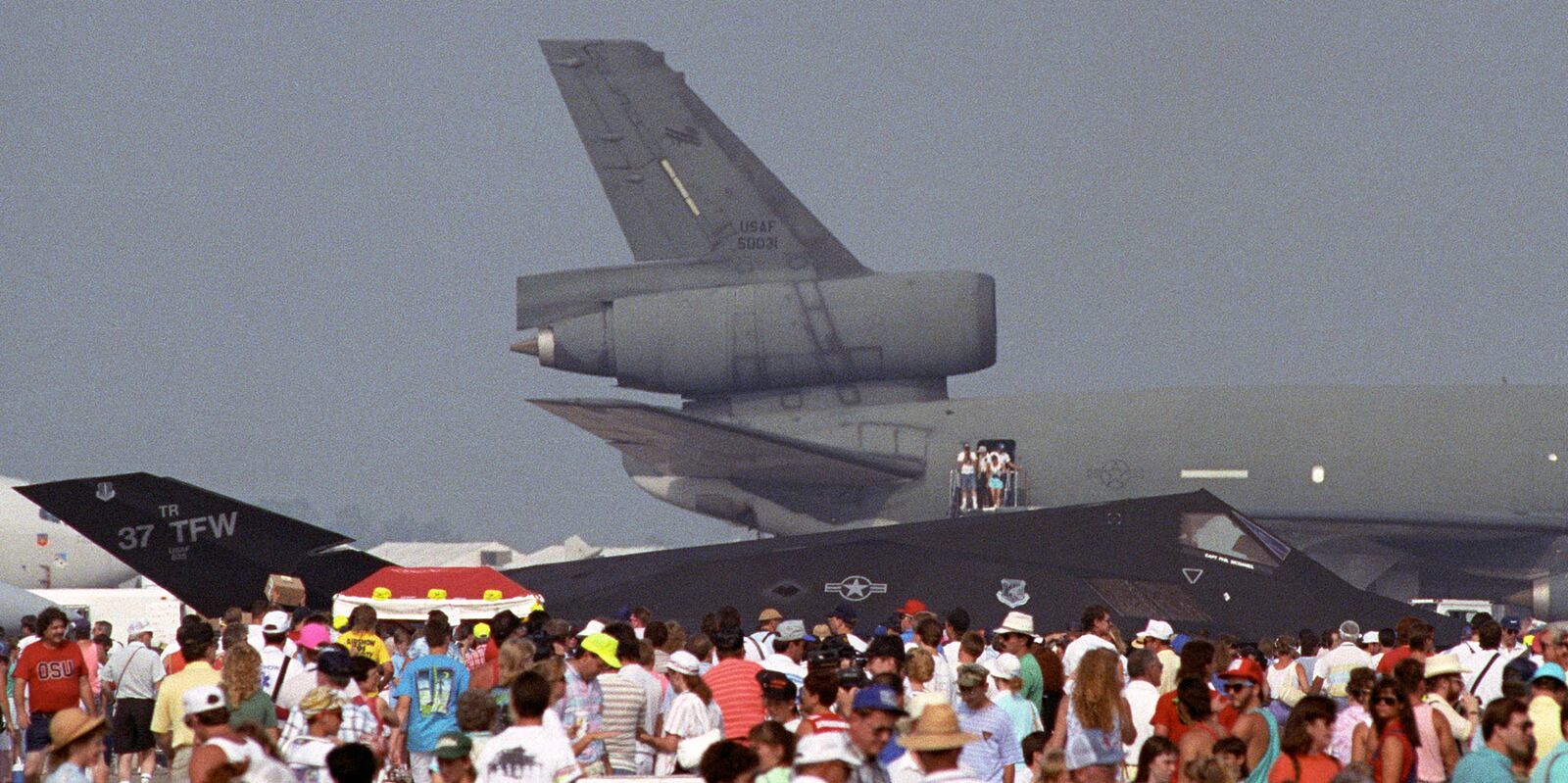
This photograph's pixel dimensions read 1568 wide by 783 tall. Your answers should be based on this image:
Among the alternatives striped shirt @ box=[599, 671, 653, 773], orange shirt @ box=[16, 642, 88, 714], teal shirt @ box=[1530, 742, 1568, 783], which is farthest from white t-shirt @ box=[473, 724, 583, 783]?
orange shirt @ box=[16, 642, 88, 714]

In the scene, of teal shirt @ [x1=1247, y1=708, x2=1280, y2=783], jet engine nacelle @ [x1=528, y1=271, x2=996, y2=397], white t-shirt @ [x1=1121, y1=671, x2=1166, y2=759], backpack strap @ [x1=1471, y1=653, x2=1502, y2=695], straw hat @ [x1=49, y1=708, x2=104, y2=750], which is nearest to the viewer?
straw hat @ [x1=49, y1=708, x2=104, y2=750]

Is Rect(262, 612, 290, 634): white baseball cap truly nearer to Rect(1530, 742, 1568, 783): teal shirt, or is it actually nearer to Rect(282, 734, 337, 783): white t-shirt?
Rect(282, 734, 337, 783): white t-shirt

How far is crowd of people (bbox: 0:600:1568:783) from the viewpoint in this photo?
6.91 m

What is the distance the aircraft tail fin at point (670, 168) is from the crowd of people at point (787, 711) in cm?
2082

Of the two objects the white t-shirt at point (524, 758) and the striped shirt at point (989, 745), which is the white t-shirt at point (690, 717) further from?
the white t-shirt at point (524, 758)

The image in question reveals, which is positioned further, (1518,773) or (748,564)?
(748,564)

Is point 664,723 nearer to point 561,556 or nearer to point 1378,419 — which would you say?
point 1378,419

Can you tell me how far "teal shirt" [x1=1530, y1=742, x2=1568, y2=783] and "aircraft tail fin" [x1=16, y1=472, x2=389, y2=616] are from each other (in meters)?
15.0

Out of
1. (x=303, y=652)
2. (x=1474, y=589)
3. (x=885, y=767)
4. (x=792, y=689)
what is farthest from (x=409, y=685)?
(x=1474, y=589)

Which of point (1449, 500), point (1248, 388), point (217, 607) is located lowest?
point (217, 607)

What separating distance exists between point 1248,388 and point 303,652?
950 inches

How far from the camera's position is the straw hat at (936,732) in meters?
6.24

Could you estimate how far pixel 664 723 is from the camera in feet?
31.2

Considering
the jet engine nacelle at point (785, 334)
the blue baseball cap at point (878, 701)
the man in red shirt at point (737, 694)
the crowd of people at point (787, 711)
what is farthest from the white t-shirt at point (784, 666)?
the jet engine nacelle at point (785, 334)
